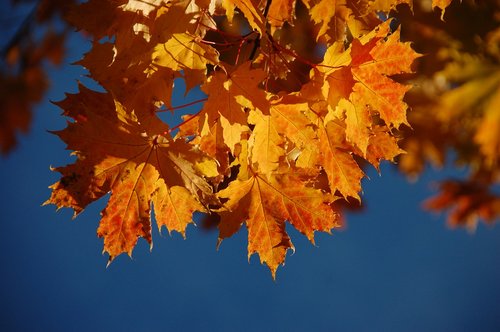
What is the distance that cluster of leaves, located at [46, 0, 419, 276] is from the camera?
1201 millimetres

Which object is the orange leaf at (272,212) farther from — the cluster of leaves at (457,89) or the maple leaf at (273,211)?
the cluster of leaves at (457,89)

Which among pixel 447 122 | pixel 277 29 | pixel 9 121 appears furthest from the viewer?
pixel 9 121

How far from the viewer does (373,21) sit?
4.57 feet

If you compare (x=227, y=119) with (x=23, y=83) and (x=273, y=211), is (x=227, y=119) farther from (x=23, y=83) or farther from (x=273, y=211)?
(x=23, y=83)

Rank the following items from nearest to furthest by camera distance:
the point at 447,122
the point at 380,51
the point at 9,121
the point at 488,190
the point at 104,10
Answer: the point at 104,10, the point at 380,51, the point at 447,122, the point at 488,190, the point at 9,121

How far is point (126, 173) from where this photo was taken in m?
1.34

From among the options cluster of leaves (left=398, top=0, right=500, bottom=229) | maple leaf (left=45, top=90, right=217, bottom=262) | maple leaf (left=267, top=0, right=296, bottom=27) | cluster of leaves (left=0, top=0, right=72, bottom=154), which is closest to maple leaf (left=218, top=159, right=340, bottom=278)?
maple leaf (left=45, top=90, right=217, bottom=262)

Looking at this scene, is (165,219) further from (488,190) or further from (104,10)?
(488,190)

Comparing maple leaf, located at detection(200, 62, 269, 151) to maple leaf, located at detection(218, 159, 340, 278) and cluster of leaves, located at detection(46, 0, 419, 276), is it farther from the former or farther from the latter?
maple leaf, located at detection(218, 159, 340, 278)

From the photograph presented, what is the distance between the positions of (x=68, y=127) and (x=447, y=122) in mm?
6751

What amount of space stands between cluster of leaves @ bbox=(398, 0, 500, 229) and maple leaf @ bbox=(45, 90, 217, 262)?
300 cm

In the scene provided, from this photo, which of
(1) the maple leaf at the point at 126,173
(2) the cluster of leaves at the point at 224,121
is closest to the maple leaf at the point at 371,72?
(2) the cluster of leaves at the point at 224,121

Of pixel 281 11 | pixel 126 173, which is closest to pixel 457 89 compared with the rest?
pixel 281 11

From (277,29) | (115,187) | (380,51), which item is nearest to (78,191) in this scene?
(115,187)
